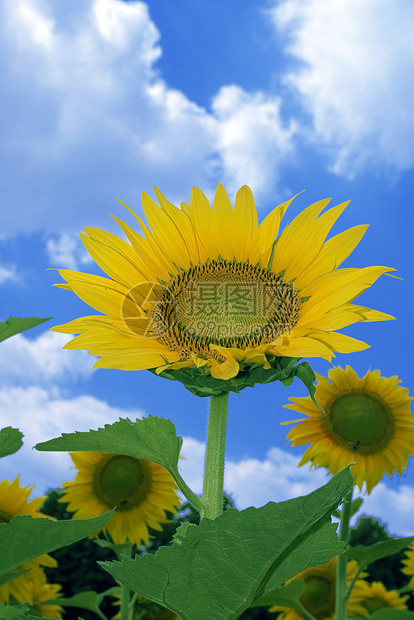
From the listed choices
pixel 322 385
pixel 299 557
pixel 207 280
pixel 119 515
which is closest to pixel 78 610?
pixel 119 515

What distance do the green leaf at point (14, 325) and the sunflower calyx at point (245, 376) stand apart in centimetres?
50

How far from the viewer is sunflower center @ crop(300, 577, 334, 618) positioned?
4320 mm

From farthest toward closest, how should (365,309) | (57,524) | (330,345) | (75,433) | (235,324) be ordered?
1. (235,324)
2. (365,309)
3. (330,345)
4. (75,433)
5. (57,524)

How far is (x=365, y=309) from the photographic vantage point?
1.62 meters

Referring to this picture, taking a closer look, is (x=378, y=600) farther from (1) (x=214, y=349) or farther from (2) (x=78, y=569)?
(2) (x=78, y=569)

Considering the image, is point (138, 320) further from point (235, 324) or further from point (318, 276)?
point (318, 276)

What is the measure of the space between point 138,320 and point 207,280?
0.95 feet

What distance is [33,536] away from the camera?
46.3 inches

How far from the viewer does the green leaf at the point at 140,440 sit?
1.41 meters

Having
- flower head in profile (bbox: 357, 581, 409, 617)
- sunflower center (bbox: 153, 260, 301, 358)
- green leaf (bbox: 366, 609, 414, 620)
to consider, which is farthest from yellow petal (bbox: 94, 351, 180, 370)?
flower head in profile (bbox: 357, 581, 409, 617)

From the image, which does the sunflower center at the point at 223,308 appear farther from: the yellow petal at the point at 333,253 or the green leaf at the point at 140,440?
the green leaf at the point at 140,440

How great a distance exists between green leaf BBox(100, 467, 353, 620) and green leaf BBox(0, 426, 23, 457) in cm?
99

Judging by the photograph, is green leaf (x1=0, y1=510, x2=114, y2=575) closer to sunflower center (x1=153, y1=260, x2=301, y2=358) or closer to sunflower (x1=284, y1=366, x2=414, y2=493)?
sunflower center (x1=153, y1=260, x2=301, y2=358)

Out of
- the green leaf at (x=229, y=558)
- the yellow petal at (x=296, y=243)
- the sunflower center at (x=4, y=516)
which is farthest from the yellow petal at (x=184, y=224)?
the sunflower center at (x=4, y=516)
